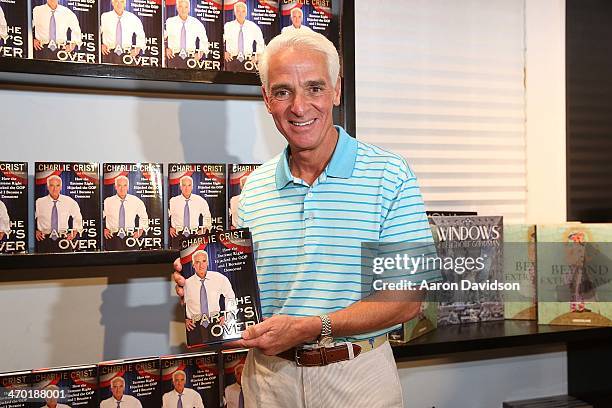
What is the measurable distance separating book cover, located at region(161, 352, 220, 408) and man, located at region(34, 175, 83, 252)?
1.51 feet

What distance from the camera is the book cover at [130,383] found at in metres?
2.00

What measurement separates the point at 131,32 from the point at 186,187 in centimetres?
47

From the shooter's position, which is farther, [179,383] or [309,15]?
[309,15]

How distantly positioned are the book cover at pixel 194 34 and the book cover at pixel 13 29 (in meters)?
0.39

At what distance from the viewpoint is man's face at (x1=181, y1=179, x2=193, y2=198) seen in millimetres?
2102

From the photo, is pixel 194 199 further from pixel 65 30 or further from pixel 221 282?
pixel 65 30

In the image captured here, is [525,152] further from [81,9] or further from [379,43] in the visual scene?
[81,9]

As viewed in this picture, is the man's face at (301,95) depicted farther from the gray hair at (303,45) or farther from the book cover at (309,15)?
the book cover at (309,15)

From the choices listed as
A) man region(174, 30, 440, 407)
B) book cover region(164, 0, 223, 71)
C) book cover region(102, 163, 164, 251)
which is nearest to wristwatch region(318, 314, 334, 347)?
man region(174, 30, 440, 407)

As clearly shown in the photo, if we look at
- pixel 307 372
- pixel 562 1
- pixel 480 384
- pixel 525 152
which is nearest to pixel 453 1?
pixel 562 1

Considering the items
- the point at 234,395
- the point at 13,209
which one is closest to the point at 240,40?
the point at 13,209

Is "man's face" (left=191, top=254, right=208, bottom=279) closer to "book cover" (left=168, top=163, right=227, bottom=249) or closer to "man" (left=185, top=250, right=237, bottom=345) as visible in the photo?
"man" (left=185, top=250, right=237, bottom=345)

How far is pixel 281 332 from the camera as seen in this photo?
5.24ft

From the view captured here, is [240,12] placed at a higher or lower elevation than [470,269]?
higher
